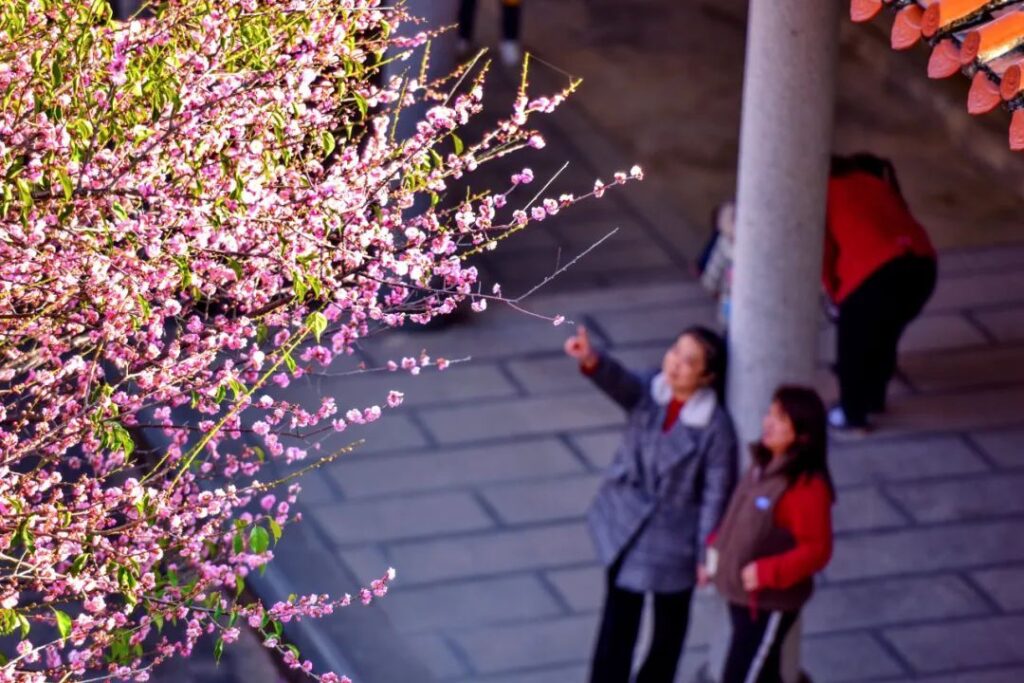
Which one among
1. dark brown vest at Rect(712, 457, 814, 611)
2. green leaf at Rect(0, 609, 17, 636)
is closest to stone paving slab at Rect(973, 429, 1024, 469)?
dark brown vest at Rect(712, 457, 814, 611)

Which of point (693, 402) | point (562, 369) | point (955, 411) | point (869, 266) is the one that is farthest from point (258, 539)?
point (955, 411)

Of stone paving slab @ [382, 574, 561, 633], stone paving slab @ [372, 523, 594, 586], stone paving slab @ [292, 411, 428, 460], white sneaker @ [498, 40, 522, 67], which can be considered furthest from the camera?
white sneaker @ [498, 40, 522, 67]

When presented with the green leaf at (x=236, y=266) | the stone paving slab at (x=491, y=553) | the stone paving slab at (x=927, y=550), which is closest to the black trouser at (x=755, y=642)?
the stone paving slab at (x=927, y=550)

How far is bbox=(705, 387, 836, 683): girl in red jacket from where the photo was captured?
698cm

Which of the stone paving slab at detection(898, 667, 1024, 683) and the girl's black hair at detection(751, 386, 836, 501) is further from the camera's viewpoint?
the stone paving slab at detection(898, 667, 1024, 683)

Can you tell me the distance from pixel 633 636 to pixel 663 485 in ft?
2.28

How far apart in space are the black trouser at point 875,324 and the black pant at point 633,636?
101 inches

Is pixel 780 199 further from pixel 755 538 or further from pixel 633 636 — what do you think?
pixel 633 636

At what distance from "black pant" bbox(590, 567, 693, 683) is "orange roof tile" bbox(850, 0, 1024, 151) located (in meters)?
2.79

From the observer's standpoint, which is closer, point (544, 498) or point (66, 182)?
point (66, 182)

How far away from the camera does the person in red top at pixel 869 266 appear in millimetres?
9461

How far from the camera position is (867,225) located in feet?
31.0

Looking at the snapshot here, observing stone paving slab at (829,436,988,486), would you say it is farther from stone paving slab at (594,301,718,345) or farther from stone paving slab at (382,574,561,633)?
stone paving slab at (382,574,561,633)

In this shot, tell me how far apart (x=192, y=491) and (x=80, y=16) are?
124cm
